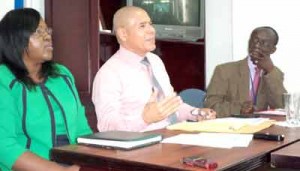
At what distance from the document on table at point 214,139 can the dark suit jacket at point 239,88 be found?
4.02 ft

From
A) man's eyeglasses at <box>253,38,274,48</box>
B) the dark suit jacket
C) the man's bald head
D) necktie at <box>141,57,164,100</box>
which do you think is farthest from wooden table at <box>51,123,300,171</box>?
man's eyeglasses at <box>253,38,274,48</box>

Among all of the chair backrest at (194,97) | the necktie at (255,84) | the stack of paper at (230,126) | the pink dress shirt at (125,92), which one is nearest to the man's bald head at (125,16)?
the pink dress shirt at (125,92)

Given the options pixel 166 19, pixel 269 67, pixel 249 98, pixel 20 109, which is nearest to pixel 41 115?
pixel 20 109

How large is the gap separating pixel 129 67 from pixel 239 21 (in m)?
2.24

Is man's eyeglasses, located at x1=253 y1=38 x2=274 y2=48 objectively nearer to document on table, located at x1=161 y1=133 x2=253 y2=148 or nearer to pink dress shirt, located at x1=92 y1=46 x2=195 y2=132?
pink dress shirt, located at x1=92 y1=46 x2=195 y2=132

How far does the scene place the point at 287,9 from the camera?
4098 millimetres

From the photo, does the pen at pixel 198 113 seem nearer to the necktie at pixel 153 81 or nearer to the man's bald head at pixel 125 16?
the necktie at pixel 153 81

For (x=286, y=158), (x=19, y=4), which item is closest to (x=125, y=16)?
(x=19, y=4)

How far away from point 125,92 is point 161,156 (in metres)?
0.86

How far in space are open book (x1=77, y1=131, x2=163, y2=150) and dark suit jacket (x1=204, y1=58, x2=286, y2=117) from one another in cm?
139

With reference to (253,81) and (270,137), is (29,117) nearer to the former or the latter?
(270,137)

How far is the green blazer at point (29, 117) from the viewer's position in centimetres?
189

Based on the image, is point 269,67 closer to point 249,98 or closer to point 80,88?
point 249,98

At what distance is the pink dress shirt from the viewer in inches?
79.8
